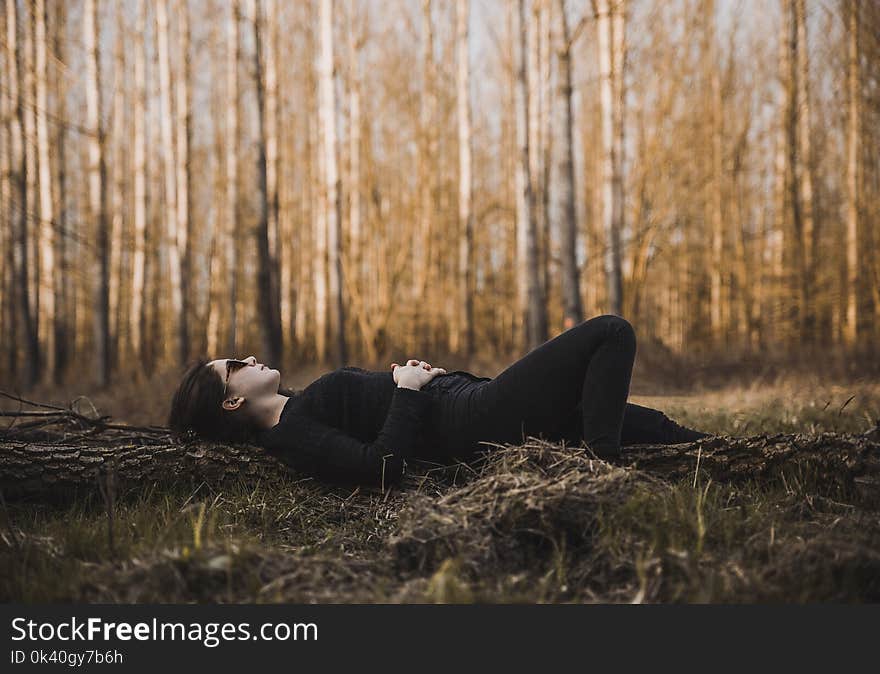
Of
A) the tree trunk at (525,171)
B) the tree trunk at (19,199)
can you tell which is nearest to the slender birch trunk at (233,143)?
the tree trunk at (19,199)

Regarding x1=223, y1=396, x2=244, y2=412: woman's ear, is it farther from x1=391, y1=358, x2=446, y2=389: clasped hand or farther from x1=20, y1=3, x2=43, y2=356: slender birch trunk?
x1=20, y1=3, x2=43, y2=356: slender birch trunk

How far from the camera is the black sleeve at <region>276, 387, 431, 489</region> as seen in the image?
2.55 m

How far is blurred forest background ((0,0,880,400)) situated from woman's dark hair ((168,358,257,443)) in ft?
16.2

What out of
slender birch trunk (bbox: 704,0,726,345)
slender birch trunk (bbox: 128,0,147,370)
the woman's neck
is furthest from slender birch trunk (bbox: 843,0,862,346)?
slender birch trunk (bbox: 128,0,147,370)

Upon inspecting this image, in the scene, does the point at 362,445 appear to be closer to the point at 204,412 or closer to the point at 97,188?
the point at 204,412

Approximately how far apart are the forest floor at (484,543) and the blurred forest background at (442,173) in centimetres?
562

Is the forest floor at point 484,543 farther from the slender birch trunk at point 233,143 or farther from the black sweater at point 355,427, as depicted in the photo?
the slender birch trunk at point 233,143

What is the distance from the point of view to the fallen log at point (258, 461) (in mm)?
2400

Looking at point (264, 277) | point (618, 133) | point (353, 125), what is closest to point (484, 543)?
point (264, 277)

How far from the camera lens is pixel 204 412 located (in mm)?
2857

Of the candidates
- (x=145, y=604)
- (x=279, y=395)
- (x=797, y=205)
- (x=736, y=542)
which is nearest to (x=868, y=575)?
(x=736, y=542)

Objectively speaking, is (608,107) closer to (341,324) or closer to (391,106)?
(341,324)

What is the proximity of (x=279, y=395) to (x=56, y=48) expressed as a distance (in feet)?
43.7

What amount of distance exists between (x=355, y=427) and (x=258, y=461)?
480mm
